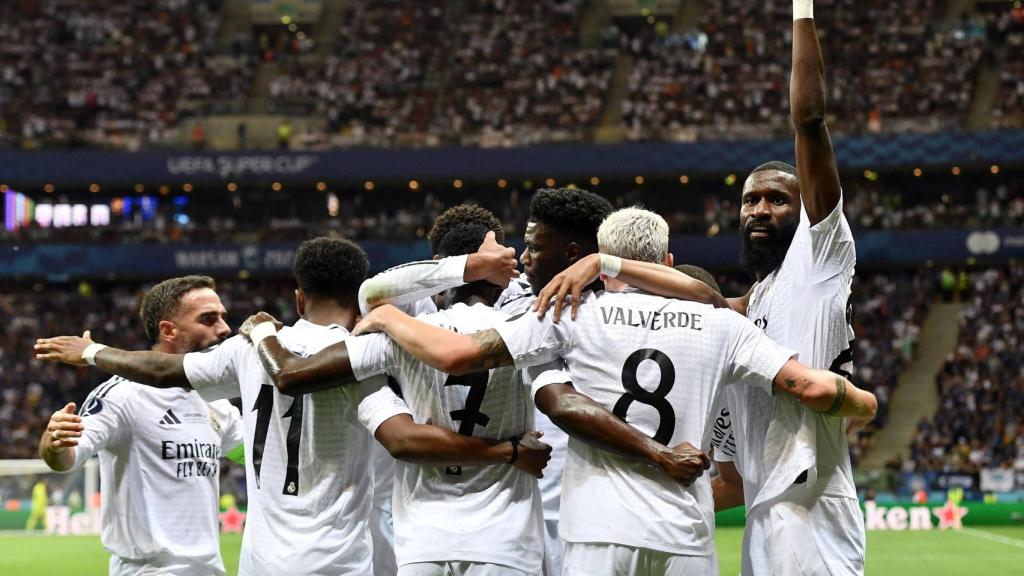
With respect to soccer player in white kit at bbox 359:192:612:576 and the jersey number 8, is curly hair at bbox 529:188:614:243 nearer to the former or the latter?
soccer player in white kit at bbox 359:192:612:576

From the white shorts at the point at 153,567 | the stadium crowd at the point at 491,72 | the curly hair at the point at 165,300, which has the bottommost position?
the white shorts at the point at 153,567

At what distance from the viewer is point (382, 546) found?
630cm

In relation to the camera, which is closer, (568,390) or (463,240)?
(568,390)

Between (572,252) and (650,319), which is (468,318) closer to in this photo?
(572,252)

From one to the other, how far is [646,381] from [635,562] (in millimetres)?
660

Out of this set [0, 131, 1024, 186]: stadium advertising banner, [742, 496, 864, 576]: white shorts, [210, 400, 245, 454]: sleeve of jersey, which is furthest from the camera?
[0, 131, 1024, 186]: stadium advertising banner

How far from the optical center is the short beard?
16.7 ft

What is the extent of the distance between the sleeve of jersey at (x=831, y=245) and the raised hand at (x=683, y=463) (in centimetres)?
99

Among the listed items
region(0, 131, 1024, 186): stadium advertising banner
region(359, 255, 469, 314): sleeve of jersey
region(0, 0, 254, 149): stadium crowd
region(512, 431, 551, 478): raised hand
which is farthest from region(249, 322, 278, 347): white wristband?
region(0, 0, 254, 149): stadium crowd

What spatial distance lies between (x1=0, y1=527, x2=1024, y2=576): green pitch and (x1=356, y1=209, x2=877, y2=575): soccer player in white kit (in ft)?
37.0

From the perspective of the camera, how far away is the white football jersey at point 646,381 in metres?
4.30

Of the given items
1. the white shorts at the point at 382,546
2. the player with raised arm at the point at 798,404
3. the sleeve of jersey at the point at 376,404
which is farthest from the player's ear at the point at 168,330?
the player with raised arm at the point at 798,404

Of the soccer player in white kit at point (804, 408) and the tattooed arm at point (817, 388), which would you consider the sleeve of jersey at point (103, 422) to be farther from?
the tattooed arm at point (817, 388)

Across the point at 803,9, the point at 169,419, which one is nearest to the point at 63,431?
the point at 169,419
